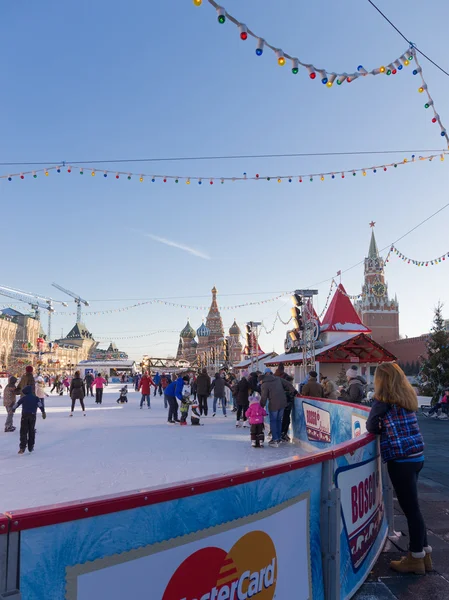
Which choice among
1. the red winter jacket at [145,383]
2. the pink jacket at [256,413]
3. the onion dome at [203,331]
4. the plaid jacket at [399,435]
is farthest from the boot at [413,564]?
the onion dome at [203,331]

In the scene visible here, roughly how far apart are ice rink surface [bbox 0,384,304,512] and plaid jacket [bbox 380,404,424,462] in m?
1.35

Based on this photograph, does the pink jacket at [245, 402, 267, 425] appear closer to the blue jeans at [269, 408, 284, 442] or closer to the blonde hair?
the blue jeans at [269, 408, 284, 442]

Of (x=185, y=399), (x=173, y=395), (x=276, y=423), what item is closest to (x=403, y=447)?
(x=276, y=423)

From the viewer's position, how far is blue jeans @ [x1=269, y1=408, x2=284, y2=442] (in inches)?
373

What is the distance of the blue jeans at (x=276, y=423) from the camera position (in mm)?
9477

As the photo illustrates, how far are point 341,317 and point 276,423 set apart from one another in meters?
18.4

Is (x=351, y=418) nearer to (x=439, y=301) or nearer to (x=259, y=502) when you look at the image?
(x=259, y=502)

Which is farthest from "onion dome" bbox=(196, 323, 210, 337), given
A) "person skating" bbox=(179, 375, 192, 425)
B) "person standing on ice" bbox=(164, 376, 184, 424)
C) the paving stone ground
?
the paving stone ground

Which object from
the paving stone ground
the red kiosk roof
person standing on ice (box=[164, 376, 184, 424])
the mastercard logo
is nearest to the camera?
the mastercard logo

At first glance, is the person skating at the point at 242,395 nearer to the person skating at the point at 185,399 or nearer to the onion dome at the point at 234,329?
the person skating at the point at 185,399

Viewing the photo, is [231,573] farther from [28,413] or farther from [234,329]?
[234,329]

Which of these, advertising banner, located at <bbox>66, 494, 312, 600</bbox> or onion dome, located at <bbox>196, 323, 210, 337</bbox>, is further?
onion dome, located at <bbox>196, 323, 210, 337</bbox>

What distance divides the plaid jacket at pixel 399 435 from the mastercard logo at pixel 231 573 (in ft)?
4.79

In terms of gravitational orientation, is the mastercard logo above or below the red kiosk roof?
below
